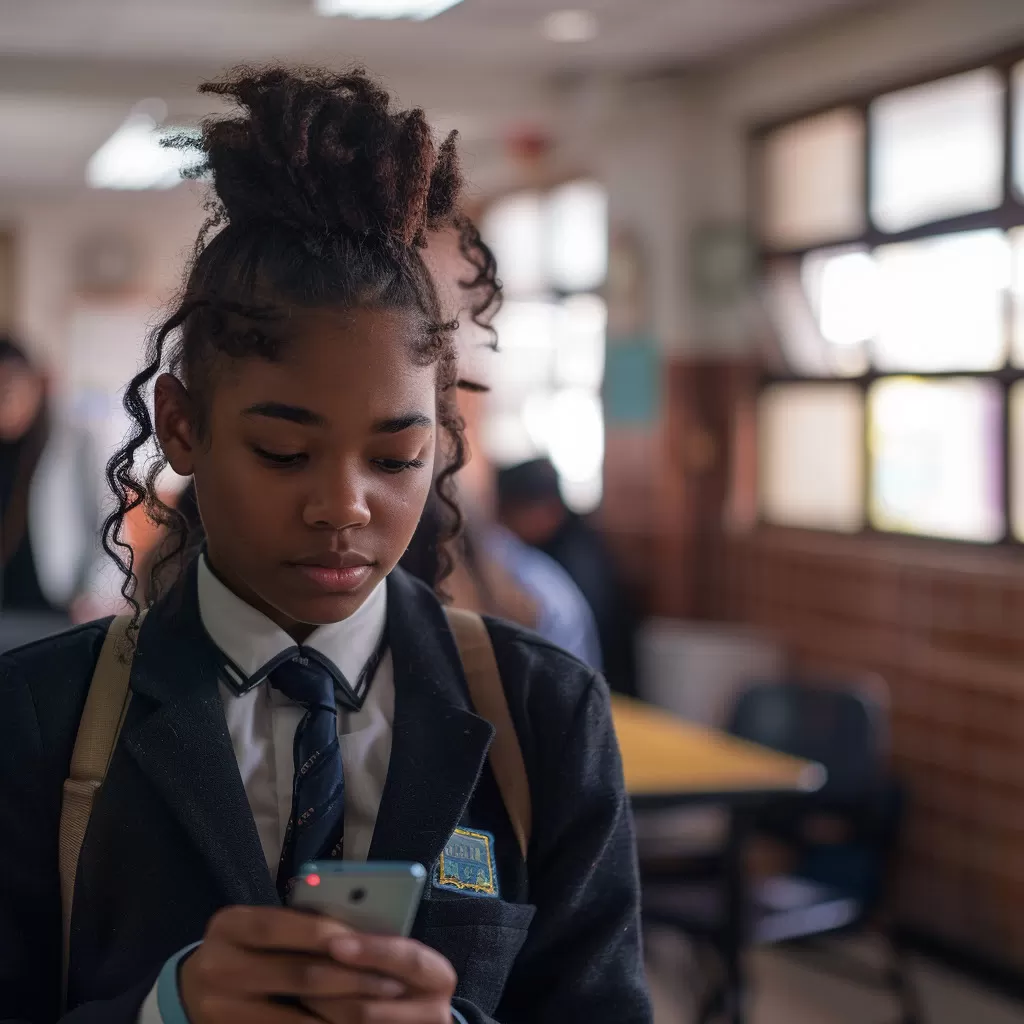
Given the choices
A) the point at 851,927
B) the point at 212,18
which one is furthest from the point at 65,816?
the point at 212,18

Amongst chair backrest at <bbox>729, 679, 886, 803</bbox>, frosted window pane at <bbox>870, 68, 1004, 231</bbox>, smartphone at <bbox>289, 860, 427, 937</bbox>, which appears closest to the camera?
smartphone at <bbox>289, 860, 427, 937</bbox>

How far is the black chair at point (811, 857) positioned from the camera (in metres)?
3.36

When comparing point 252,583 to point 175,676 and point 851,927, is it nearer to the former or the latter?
point 175,676

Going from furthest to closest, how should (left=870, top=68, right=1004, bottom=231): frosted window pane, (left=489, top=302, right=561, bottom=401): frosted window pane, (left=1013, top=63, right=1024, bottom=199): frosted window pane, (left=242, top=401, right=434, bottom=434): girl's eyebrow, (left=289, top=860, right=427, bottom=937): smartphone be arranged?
(left=489, top=302, right=561, bottom=401): frosted window pane, (left=870, top=68, right=1004, bottom=231): frosted window pane, (left=1013, top=63, right=1024, bottom=199): frosted window pane, (left=242, top=401, right=434, bottom=434): girl's eyebrow, (left=289, top=860, right=427, bottom=937): smartphone

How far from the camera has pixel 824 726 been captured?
13.0 feet

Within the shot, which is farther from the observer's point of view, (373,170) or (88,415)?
(88,415)

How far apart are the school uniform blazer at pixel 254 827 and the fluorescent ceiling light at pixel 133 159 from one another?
5.09m

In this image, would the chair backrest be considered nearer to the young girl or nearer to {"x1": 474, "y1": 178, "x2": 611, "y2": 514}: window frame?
{"x1": 474, "y1": 178, "x2": 611, "y2": 514}: window frame

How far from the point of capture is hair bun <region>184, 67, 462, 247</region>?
940 mm

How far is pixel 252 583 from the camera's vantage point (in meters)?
0.97

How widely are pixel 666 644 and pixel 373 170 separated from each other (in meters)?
4.47

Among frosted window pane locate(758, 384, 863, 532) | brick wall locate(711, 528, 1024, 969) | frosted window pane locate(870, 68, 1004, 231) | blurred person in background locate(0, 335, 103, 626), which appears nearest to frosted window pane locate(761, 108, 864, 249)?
frosted window pane locate(870, 68, 1004, 231)

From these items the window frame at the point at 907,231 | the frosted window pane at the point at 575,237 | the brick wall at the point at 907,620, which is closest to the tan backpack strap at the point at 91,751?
the brick wall at the point at 907,620

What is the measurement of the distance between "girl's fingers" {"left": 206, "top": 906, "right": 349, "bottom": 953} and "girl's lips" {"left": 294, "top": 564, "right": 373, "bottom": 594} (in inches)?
8.8
